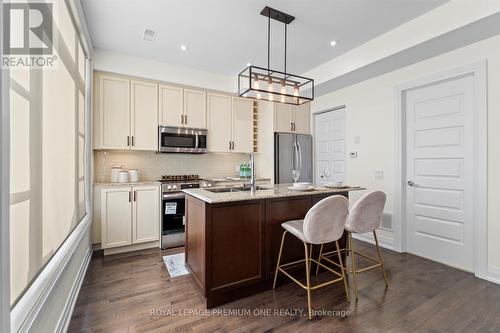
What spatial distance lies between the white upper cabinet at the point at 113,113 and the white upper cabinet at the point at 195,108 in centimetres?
89

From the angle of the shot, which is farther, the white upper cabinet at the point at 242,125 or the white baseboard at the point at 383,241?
the white upper cabinet at the point at 242,125

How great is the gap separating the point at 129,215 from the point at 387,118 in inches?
156

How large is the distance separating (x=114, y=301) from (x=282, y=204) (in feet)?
5.85

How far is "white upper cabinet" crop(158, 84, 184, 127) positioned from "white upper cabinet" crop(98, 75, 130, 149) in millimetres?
488

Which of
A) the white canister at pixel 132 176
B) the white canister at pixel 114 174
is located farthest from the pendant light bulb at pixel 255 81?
the white canister at pixel 114 174

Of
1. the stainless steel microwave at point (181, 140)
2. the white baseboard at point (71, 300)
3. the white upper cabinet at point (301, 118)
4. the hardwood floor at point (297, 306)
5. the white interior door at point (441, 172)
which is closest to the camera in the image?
the white baseboard at point (71, 300)

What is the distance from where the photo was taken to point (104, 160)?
3.72 metres

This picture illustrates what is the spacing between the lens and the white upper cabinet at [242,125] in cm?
453

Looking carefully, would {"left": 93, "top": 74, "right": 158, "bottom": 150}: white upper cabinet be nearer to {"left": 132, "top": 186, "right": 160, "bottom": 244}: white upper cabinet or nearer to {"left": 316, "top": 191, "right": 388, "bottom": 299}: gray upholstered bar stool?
{"left": 132, "top": 186, "right": 160, "bottom": 244}: white upper cabinet

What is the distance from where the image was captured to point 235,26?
279 cm

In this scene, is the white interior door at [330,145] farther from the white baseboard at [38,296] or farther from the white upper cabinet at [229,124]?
the white baseboard at [38,296]

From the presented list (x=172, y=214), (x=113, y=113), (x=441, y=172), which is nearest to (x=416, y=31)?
→ (x=441, y=172)

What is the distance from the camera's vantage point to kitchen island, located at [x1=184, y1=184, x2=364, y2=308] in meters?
2.05

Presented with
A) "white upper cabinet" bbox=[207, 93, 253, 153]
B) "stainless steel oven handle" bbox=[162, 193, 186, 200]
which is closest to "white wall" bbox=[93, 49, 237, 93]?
"white upper cabinet" bbox=[207, 93, 253, 153]
